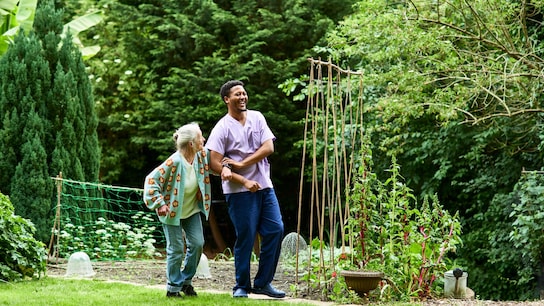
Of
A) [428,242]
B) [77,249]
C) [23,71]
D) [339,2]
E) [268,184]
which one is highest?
[339,2]

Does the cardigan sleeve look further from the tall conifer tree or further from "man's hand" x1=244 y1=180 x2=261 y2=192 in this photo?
the tall conifer tree

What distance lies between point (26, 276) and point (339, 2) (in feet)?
30.2

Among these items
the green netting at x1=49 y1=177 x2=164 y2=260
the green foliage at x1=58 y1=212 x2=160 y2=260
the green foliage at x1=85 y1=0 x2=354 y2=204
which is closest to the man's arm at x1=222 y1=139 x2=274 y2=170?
the green netting at x1=49 y1=177 x2=164 y2=260

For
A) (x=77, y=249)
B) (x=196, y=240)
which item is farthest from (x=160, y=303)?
(x=77, y=249)

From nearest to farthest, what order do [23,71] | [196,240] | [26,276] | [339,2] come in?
[196,240] < [26,276] < [23,71] < [339,2]

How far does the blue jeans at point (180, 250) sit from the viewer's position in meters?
5.46

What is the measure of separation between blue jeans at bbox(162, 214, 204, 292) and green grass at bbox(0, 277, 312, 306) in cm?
16

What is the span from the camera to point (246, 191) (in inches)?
216

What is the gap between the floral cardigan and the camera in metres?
5.42

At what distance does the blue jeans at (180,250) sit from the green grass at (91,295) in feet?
0.52

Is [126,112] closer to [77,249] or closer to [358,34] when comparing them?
[77,249]

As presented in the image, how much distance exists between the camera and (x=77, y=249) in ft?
31.4

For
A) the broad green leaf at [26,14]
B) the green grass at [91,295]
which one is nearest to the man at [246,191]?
the green grass at [91,295]

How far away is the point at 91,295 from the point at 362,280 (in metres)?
2.07
